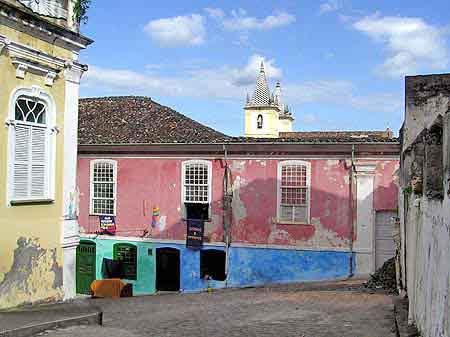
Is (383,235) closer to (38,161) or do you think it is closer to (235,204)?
(235,204)

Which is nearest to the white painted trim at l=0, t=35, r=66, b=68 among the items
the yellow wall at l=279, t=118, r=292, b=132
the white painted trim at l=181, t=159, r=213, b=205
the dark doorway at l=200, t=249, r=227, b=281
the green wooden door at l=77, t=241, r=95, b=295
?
the white painted trim at l=181, t=159, r=213, b=205

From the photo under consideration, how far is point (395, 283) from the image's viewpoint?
43.8ft

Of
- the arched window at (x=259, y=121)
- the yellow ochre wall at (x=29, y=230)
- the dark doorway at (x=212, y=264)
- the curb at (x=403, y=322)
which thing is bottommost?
the dark doorway at (x=212, y=264)

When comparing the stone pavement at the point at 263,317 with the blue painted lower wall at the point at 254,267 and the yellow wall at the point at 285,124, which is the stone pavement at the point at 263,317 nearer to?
the blue painted lower wall at the point at 254,267

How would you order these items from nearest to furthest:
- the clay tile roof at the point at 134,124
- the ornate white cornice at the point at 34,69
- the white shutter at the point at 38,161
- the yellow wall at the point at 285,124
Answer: the ornate white cornice at the point at 34,69 < the white shutter at the point at 38,161 < the clay tile roof at the point at 134,124 < the yellow wall at the point at 285,124

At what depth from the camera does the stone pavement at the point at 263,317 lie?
8.87m

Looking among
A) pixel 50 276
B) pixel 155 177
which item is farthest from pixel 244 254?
pixel 50 276

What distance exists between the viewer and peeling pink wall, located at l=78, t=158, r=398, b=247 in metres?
19.1

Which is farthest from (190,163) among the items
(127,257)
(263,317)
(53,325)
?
(53,325)

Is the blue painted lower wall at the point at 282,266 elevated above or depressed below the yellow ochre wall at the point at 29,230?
below

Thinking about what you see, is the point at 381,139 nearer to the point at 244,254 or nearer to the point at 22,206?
the point at 244,254

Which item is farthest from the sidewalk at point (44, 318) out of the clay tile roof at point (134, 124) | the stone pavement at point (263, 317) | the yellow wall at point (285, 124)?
the yellow wall at point (285, 124)

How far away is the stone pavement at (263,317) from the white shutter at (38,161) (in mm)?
2650

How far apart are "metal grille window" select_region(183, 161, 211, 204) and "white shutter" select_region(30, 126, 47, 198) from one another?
10.7m
